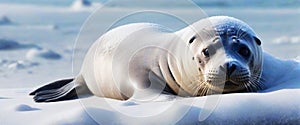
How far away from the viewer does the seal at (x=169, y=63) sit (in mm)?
2275

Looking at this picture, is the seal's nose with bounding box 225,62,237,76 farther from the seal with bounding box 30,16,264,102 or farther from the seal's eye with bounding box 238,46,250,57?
the seal's eye with bounding box 238,46,250,57

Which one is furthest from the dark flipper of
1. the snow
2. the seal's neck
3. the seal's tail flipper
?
the seal's neck

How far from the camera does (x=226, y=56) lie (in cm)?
224

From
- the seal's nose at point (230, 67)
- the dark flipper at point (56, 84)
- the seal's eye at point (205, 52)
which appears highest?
the seal's eye at point (205, 52)

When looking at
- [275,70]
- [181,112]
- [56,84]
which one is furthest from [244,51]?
[56,84]

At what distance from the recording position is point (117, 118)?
6.38ft

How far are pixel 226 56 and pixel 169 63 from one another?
1.13ft

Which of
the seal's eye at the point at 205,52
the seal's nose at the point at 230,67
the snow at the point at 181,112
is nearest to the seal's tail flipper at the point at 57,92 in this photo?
the snow at the point at 181,112

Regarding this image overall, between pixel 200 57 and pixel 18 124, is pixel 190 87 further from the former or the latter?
pixel 18 124

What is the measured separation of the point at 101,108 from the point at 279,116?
1.82ft

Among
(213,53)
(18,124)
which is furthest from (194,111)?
(18,124)

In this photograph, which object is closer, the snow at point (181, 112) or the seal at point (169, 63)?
the snow at point (181, 112)

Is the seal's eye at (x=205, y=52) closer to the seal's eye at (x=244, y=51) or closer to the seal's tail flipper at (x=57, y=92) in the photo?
the seal's eye at (x=244, y=51)

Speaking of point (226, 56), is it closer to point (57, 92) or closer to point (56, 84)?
point (57, 92)
